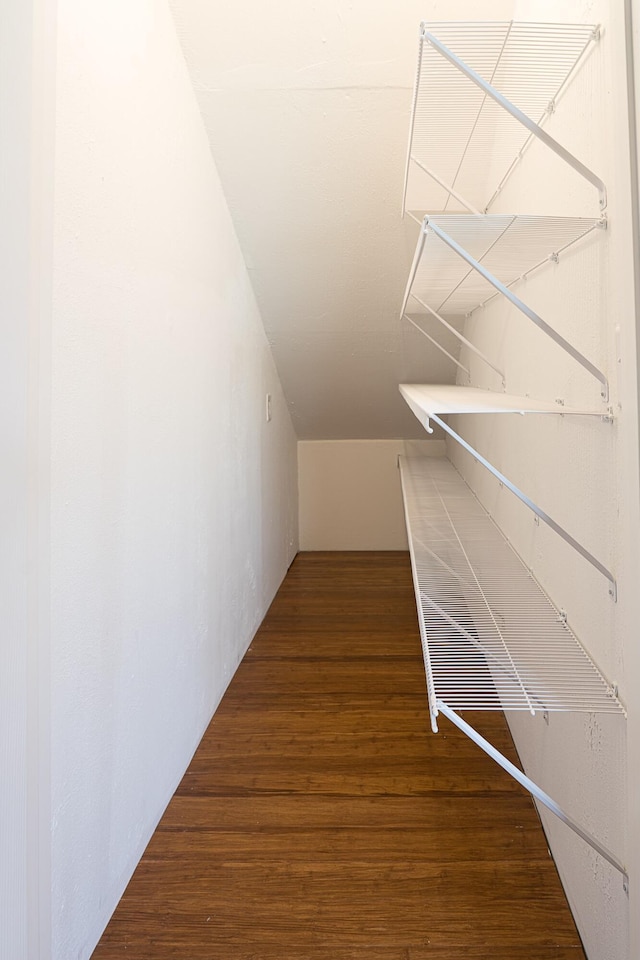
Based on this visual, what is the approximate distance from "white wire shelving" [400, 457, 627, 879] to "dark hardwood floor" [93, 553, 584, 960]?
252 mm

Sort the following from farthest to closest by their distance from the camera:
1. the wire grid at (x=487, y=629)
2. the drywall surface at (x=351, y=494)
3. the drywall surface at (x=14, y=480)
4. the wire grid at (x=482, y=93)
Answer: the drywall surface at (x=351, y=494), the wire grid at (x=482, y=93), the wire grid at (x=487, y=629), the drywall surface at (x=14, y=480)

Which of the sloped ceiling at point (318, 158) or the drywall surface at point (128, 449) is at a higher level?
the sloped ceiling at point (318, 158)

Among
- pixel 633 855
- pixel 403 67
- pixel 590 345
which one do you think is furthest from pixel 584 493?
pixel 403 67

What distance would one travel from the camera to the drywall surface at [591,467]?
0.92m

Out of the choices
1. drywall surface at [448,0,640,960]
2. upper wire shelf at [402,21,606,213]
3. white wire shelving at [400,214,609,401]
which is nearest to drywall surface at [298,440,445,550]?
upper wire shelf at [402,21,606,213]

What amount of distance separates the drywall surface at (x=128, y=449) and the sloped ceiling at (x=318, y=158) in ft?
0.48

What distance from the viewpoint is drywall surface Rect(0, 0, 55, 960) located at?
2.97 ft

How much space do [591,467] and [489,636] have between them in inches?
15.2

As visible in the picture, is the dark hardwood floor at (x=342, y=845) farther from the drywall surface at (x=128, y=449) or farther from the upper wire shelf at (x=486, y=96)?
the upper wire shelf at (x=486, y=96)

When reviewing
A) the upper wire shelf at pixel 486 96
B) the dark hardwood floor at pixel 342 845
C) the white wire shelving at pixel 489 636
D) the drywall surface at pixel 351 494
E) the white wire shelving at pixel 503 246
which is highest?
the upper wire shelf at pixel 486 96

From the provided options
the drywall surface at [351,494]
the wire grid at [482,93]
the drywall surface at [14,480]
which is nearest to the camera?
the drywall surface at [14,480]

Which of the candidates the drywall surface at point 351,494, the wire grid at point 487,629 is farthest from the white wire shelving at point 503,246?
the drywall surface at point 351,494

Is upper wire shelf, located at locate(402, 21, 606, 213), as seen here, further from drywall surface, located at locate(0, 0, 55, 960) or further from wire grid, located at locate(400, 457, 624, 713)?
wire grid, located at locate(400, 457, 624, 713)

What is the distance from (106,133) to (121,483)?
663mm
